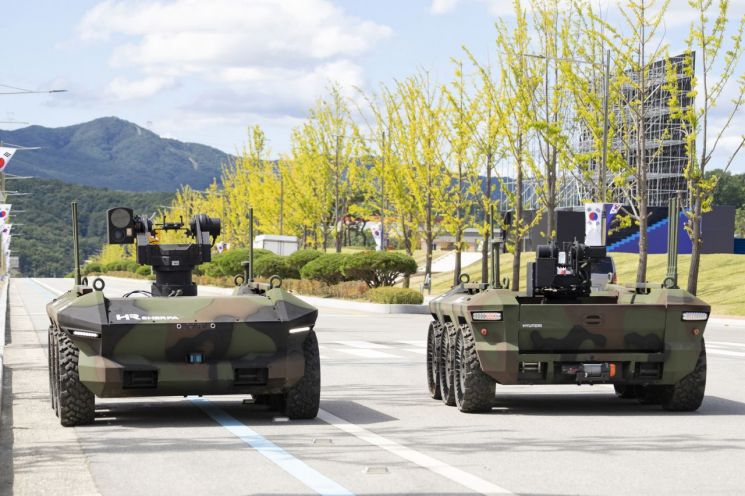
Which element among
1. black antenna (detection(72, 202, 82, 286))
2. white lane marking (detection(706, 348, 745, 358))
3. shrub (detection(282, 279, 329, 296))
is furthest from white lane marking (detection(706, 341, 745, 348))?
shrub (detection(282, 279, 329, 296))

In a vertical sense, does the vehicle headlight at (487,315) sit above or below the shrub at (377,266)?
above

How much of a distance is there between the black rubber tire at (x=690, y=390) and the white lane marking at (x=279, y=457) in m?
4.19

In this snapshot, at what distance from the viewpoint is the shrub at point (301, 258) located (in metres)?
58.4

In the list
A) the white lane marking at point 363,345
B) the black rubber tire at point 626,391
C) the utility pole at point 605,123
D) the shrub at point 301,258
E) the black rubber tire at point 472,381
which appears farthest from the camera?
the shrub at point 301,258

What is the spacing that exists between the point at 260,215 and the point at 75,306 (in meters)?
76.3

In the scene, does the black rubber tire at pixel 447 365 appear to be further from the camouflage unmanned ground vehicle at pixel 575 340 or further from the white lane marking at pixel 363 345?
the white lane marking at pixel 363 345

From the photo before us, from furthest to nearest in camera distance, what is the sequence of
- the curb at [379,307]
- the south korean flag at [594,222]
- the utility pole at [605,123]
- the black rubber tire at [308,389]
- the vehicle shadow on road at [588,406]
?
the curb at [379,307], the utility pole at [605,123], the south korean flag at [594,222], the vehicle shadow on road at [588,406], the black rubber tire at [308,389]

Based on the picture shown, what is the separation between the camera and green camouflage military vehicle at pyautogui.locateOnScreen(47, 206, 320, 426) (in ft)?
37.2

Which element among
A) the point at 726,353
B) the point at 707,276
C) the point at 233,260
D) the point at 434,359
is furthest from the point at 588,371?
the point at 233,260

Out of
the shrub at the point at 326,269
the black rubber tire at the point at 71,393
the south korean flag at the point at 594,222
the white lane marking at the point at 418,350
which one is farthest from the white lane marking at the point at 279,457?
the shrub at the point at 326,269

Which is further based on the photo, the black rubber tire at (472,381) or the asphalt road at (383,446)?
the black rubber tire at (472,381)

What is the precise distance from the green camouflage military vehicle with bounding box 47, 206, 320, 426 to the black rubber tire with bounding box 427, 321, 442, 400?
2.39 meters

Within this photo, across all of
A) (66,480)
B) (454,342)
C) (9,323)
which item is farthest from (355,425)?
(9,323)

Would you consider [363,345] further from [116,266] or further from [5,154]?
[116,266]
